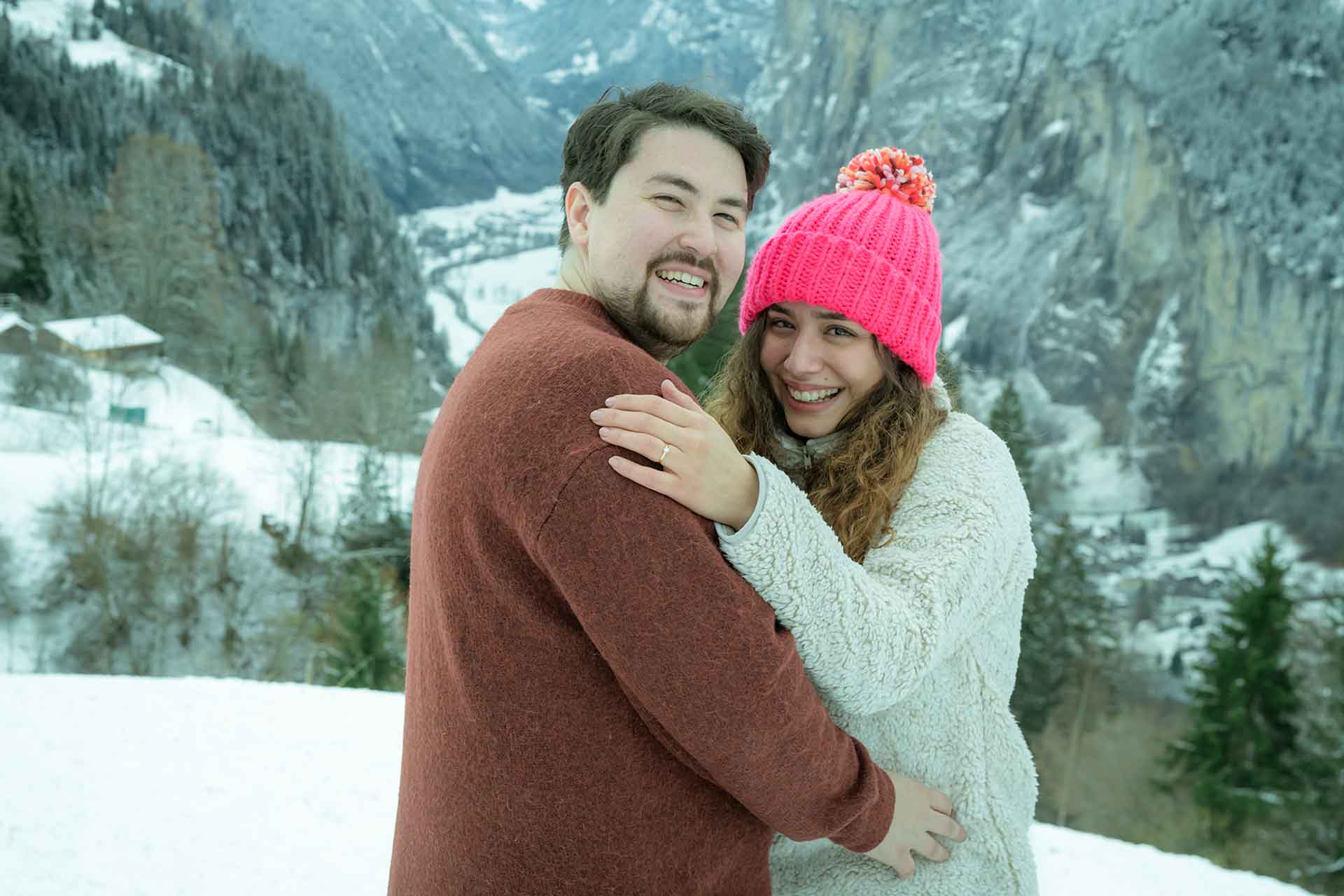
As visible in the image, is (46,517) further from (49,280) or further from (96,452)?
(49,280)

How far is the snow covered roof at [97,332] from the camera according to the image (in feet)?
111

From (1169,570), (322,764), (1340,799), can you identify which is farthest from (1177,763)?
(1169,570)

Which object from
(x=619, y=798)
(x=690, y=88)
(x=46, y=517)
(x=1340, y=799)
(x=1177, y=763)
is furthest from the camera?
(x=46, y=517)

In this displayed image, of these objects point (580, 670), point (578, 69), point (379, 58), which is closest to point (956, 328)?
point (578, 69)

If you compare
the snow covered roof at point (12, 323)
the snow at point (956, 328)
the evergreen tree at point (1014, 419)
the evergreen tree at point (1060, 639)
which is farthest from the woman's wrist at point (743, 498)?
the snow at point (956, 328)

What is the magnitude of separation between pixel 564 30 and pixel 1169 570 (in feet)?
270

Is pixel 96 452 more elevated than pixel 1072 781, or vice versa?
pixel 96 452

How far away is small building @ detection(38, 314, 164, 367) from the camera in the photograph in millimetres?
32844

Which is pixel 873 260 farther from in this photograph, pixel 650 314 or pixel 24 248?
pixel 24 248

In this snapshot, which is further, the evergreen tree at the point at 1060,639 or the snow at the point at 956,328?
the snow at the point at 956,328

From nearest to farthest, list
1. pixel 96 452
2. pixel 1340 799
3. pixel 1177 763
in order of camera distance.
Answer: pixel 1340 799
pixel 1177 763
pixel 96 452

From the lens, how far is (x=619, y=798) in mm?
1343

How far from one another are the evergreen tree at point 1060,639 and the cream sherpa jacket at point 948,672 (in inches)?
852

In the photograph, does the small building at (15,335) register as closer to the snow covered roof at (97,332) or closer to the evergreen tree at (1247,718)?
the snow covered roof at (97,332)
